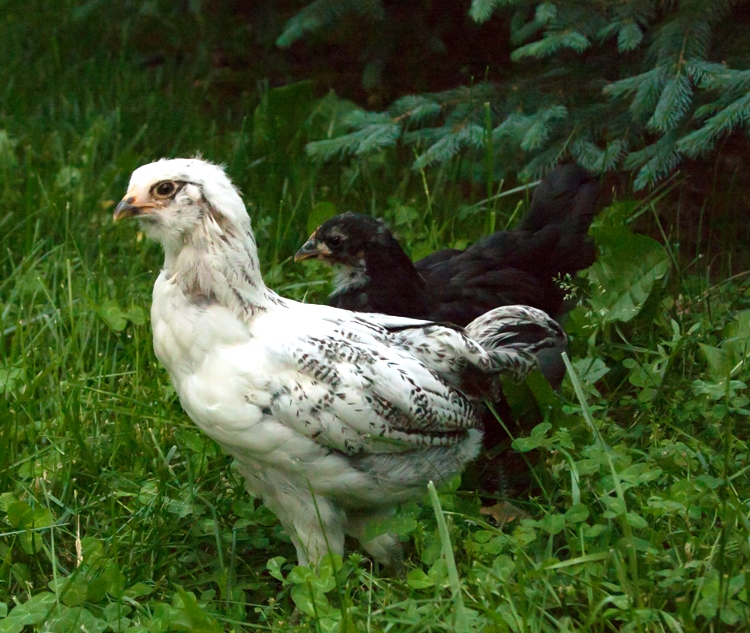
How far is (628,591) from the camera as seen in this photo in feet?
7.61

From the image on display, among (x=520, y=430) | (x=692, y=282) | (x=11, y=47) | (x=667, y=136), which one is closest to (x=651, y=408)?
(x=520, y=430)

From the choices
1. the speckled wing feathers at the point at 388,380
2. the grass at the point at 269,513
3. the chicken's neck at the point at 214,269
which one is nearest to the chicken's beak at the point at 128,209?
the chicken's neck at the point at 214,269

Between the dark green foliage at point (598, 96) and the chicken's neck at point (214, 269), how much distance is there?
1.62 metres

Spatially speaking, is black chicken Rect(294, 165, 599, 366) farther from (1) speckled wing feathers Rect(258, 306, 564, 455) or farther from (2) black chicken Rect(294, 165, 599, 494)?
(1) speckled wing feathers Rect(258, 306, 564, 455)

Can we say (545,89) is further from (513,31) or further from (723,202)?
(723,202)

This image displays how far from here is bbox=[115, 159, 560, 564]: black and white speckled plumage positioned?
8.31 feet

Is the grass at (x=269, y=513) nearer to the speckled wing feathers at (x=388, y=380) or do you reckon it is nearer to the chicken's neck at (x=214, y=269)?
the speckled wing feathers at (x=388, y=380)

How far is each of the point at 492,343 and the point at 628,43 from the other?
4.66 ft

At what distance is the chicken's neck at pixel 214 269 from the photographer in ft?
8.64

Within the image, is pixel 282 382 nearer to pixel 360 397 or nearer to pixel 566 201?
pixel 360 397

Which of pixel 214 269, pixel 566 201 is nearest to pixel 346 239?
pixel 566 201

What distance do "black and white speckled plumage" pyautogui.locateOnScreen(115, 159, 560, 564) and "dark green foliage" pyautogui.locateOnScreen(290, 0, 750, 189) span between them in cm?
159

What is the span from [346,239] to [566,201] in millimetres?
884

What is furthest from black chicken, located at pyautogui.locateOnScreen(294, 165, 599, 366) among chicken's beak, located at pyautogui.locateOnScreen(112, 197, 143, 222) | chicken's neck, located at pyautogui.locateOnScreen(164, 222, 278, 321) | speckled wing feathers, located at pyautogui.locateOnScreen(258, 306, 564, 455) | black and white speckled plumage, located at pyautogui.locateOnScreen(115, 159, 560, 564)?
chicken's beak, located at pyautogui.locateOnScreen(112, 197, 143, 222)
